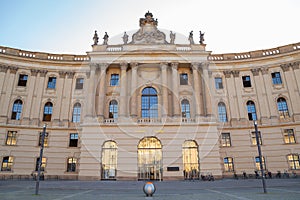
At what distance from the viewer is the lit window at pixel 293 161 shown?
96.0 ft

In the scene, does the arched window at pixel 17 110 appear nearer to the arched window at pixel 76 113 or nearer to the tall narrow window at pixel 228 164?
the arched window at pixel 76 113

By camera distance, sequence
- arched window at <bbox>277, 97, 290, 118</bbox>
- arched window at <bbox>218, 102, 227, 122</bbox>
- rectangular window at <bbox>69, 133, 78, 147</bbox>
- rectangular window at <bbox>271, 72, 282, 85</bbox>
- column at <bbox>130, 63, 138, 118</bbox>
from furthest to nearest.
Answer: arched window at <bbox>218, 102, 227, 122</bbox>, rectangular window at <bbox>271, 72, 282, 85</bbox>, rectangular window at <bbox>69, 133, 78, 147</bbox>, arched window at <bbox>277, 97, 290, 118</bbox>, column at <bbox>130, 63, 138, 118</bbox>

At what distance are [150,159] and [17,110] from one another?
21349 mm

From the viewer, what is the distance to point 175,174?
26.2m

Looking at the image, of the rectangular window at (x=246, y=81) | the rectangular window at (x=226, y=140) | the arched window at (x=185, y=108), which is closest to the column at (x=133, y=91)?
the arched window at (x=185, y=108)

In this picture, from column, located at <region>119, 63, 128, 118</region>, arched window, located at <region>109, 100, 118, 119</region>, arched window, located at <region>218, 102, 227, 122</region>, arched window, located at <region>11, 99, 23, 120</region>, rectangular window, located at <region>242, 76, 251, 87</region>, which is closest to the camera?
column, located at <region>119, 63, 128, 118</region>

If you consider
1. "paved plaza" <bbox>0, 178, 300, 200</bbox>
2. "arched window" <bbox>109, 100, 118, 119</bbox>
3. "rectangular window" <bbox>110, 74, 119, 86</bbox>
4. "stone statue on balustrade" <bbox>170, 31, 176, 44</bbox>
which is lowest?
"paved plaza" <bbox>0, 178, 300, 200</bbox>

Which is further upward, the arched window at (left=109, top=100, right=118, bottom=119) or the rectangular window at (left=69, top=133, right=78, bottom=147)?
the arched window at (left=109, top=100, right=118, bottom=119)

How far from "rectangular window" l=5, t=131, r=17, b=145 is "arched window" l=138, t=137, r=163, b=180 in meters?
18.3

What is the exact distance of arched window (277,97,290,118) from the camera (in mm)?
31962

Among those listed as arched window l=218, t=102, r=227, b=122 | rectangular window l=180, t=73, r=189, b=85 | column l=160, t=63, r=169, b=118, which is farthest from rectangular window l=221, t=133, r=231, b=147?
column l=160, t=63, r=169, b=118

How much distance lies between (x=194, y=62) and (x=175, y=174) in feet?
52.4

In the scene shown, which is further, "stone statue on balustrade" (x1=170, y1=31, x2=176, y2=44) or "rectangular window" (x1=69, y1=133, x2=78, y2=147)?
"stone statue on balustrade" (x1=170, y1=31, x2=176, y2=44)

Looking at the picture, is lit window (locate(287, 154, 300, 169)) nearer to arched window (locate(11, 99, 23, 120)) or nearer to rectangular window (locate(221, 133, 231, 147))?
rectangular window (locate(221, 133, 231, 147))
